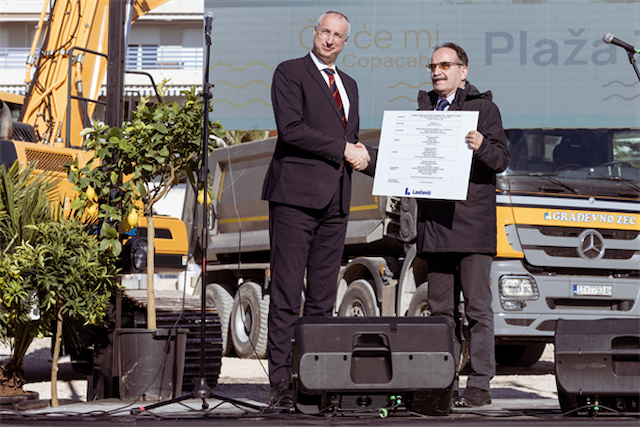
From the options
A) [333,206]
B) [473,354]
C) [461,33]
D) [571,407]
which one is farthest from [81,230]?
[461,33]

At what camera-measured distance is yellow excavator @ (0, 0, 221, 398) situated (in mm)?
A: 6504

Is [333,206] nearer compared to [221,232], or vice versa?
[333,206]

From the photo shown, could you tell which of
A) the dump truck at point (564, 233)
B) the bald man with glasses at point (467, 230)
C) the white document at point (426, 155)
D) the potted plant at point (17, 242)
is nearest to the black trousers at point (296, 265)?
the white document at point (426, 155)

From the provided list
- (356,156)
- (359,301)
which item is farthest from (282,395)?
(359,301)

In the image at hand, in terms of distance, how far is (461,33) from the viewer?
808 cm

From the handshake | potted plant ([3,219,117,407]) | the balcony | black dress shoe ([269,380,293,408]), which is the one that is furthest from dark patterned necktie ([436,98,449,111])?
the balcony

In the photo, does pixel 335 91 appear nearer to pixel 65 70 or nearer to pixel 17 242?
pixel 17 242

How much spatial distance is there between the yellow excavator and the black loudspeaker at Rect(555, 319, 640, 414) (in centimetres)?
306

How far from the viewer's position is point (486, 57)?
8039mm

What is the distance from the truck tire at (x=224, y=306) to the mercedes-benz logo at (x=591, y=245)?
19.2 ft

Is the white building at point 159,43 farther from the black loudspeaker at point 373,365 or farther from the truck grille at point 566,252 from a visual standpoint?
the black loudspeaker at point 373,365

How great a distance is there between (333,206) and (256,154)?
7273 mm

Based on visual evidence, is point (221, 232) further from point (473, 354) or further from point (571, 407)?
point (571, 407)

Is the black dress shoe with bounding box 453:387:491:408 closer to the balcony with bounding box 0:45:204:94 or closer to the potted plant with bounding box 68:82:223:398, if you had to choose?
the potted plant with bounding box 68:82:223:398
